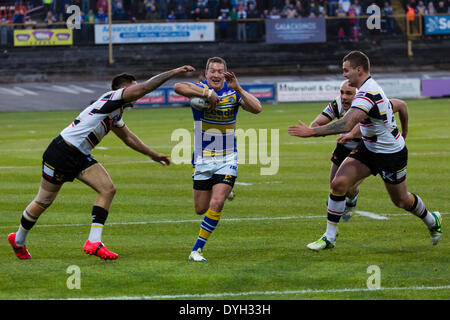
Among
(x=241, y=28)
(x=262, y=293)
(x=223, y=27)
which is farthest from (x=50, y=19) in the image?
(x=262, y=293)

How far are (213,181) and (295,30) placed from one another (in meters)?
42.4

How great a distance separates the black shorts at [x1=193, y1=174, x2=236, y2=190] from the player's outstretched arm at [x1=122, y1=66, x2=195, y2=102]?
142cm

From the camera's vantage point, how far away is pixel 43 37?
4919cm

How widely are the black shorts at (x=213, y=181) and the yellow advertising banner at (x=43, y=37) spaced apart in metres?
41.0

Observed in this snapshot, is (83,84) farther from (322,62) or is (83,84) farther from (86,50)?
(322,62)

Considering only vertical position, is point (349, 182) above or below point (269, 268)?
above

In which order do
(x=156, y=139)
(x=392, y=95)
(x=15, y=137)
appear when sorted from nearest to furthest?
(x=156, y=139) < (x=15, y=137) < (x=392, y=95)

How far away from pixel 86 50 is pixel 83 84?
240cm

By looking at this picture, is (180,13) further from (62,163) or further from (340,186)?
(62,163)

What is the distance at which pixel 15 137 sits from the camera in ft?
91.8

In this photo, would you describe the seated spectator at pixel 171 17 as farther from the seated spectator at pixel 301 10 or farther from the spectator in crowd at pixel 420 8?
the spectator in crowd at pixel 420 8

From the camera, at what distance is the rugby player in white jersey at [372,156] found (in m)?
9.50
